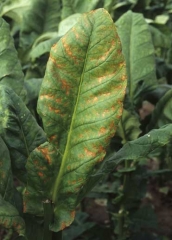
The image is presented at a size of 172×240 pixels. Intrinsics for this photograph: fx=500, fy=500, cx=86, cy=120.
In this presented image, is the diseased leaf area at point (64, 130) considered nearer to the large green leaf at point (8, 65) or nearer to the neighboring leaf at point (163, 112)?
the large green leaf at point (8, 65)

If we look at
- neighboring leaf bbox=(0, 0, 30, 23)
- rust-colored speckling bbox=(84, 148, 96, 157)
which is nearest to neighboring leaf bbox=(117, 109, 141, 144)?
rust-colored speckling bbox=(84, 148, 96, 157)

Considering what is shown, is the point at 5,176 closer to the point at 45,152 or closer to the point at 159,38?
the point at 45,152

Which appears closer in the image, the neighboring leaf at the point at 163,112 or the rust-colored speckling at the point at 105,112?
the rust-colored speckling at the point at 105,112

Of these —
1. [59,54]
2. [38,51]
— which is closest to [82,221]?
[38,51]

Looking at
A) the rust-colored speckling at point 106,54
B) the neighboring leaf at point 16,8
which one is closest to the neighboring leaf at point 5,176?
the rust-colored speckling at point 106,54

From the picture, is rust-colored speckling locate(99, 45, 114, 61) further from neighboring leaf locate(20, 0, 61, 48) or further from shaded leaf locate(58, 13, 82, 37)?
neighboring leaf locate(20, 0, 61, 48)

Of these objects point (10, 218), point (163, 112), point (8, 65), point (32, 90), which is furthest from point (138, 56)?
point (10, 218)
